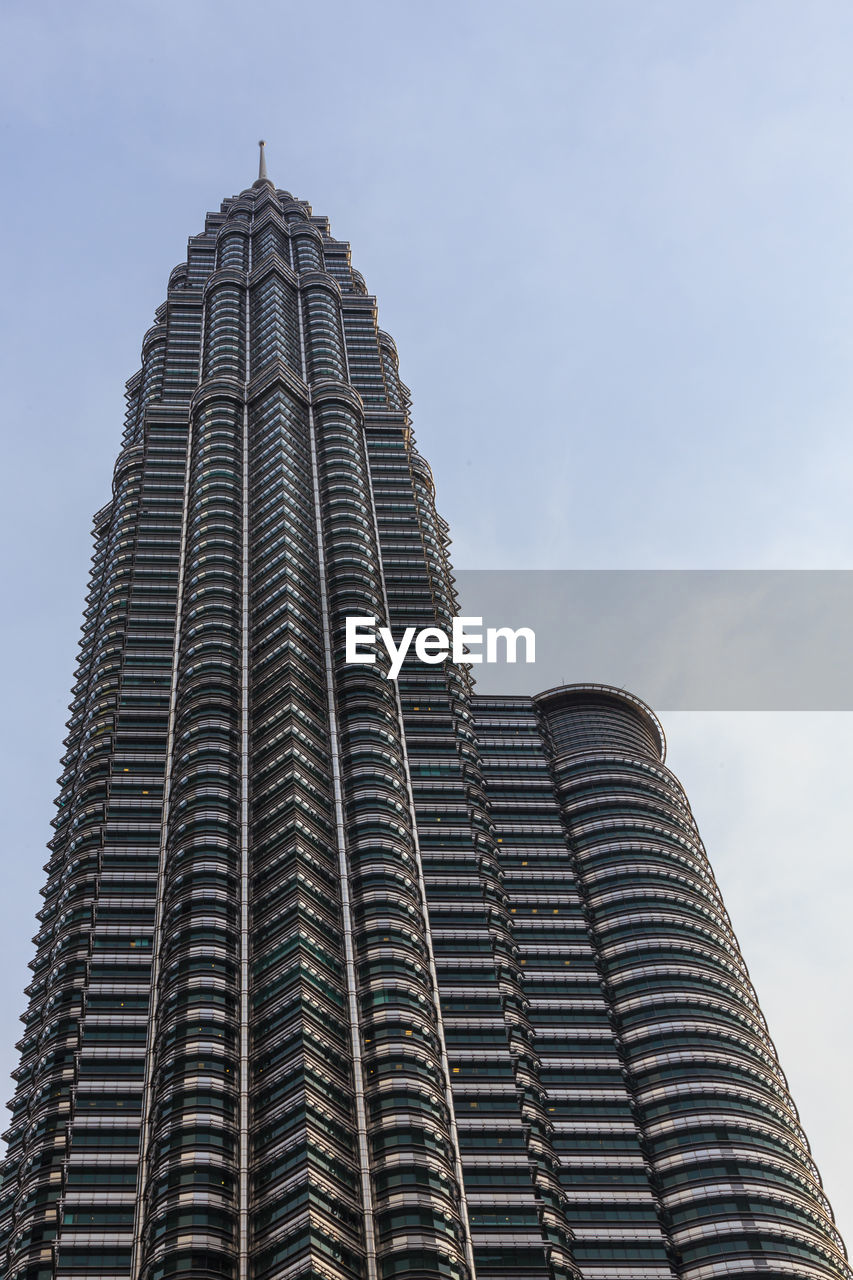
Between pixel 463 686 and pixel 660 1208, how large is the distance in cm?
7637

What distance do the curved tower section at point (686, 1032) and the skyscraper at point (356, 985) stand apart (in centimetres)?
38

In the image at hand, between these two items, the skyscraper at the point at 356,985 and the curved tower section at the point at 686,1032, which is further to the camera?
the curved tower section at the point at 686,1032

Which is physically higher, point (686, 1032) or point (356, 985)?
point (686, 1032)

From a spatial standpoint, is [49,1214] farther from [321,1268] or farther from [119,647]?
[119,647]

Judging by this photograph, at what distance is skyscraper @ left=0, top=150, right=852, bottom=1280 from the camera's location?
121m

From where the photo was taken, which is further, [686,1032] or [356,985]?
[686,1032]

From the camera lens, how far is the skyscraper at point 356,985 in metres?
121

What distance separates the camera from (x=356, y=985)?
134 m

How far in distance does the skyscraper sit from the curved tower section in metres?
0.38

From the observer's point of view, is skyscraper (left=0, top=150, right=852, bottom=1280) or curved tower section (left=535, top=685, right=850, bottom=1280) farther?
curved tower section (left=535, top=685, right=850, bottom=1280)

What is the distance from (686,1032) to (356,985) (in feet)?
132

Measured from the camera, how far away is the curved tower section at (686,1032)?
137 meters

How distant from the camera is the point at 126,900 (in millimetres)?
156125

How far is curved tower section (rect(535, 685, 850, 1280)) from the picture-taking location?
448ft
